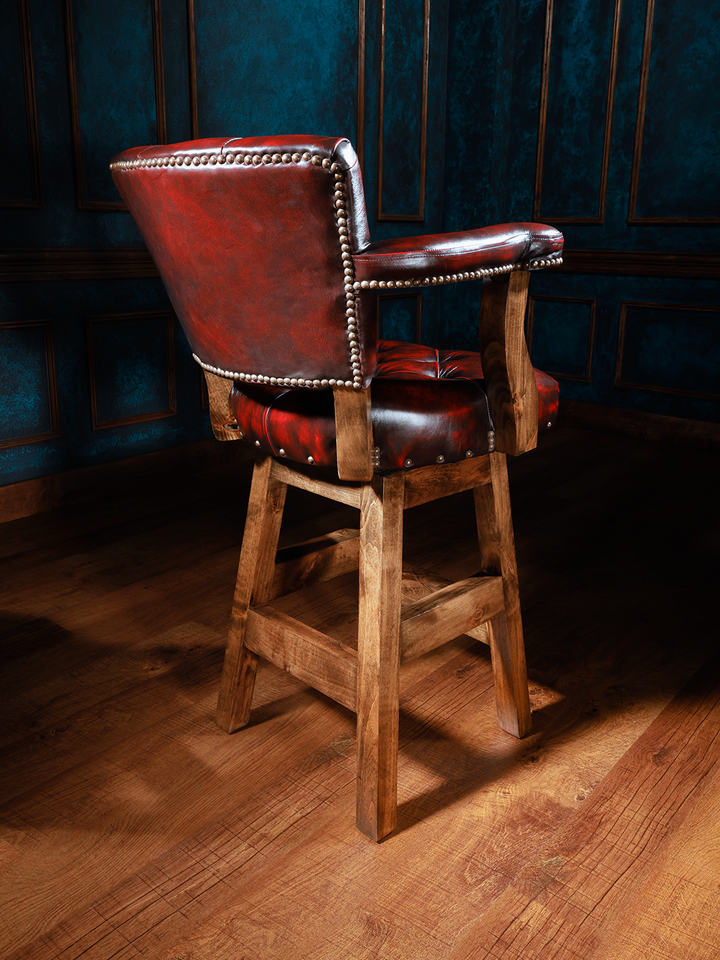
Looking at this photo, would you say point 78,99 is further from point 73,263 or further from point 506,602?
point 506,602

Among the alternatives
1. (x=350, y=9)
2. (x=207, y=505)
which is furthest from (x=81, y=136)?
(x=350, y=9)

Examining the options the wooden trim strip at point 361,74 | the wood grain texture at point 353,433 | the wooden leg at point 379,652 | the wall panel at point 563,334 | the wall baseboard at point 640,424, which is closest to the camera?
the wood grain texture at point 353,433

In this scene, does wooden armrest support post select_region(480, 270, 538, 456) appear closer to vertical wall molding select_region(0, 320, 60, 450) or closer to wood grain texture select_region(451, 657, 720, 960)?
wood grain texture select_region(451, 657, 720, 960)

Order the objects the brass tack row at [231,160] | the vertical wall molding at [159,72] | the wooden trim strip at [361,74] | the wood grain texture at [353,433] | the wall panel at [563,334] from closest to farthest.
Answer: the brass tack row at [231,160] → the wood grain texture at [353,433] → the vertical wall molding at [159,72] → the wooden trim strip at [361,74] → the wall panel at [563,334]

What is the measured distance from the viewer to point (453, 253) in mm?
871

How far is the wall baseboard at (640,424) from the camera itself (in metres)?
3.39

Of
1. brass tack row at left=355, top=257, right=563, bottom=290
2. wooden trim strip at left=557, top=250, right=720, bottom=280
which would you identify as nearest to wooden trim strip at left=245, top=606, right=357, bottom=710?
brass tack row at left=355, top=257, right=563, bottom=290

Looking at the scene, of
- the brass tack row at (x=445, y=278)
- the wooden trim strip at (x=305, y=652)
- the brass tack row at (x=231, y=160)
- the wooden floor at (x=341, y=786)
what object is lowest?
the wooden floor at (x=341, y=786)

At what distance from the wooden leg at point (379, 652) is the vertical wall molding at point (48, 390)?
175cm

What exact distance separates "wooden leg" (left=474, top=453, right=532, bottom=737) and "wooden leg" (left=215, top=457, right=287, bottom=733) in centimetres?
35

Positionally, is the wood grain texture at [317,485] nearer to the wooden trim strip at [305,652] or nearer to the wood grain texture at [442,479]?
the wood grain texture at [442,479]

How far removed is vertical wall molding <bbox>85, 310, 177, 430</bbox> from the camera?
2580 mm

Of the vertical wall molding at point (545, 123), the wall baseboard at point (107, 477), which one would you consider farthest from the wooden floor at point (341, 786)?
the vertical wall molding at point (545, 123)

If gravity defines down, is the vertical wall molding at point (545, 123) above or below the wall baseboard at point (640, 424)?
above
